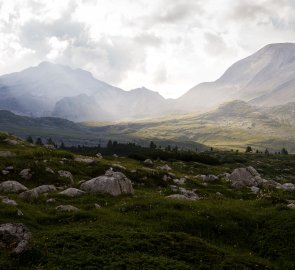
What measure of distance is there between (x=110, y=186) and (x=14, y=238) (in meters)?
19.0

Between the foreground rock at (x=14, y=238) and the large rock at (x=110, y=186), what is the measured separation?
59.2 feet

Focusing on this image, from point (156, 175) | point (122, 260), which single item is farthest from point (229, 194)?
point (122, 260)

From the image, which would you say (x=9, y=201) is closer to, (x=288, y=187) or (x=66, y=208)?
(x=66, y=208)

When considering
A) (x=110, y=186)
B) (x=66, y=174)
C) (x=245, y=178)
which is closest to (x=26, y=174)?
(x=66, y=174)

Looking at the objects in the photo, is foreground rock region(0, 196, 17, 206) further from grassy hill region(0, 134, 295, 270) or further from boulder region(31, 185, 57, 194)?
boulder region(31, 185, 57, 194)

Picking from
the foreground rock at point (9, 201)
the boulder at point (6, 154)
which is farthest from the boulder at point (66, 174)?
the foreground rock at point (9, 201)

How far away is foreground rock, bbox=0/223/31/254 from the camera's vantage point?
20267 mm

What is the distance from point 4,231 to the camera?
21234 mm

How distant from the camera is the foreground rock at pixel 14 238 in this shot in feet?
66.5

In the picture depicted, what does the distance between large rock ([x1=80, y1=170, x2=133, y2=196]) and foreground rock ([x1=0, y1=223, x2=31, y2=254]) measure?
18059mm

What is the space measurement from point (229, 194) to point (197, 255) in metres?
29.2

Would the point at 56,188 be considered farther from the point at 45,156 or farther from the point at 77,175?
the point at 45,156

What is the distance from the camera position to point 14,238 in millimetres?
21016

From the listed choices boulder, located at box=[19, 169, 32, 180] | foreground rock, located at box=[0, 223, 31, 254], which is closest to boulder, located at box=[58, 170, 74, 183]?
boulder, located at box=[19, 169, 32, 180]
